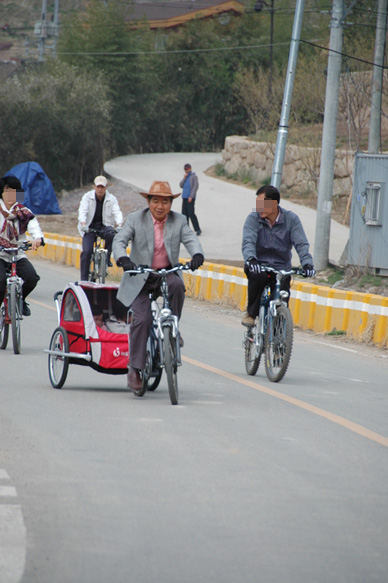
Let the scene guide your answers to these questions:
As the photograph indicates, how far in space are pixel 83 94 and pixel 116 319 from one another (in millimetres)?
38868

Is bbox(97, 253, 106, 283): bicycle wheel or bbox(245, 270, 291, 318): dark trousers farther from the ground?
bbox(245, 270, 291, 318): dark trousers

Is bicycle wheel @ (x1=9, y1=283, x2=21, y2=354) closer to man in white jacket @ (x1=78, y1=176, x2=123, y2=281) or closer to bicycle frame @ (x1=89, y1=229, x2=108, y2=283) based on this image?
man in white jacket @ (x1=78, y1=176, x2=123, y2=281)

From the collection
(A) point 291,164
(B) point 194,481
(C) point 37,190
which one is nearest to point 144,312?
(B) point 194,481

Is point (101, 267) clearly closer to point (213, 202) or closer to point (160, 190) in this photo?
point (160, 190)

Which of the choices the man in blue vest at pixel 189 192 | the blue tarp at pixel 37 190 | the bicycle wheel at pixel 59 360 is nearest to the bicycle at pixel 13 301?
the bicycle wheel at pixel 59 360

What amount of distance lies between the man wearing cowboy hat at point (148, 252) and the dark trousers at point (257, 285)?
1.57 meters

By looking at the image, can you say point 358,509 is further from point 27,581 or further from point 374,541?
point 27,581

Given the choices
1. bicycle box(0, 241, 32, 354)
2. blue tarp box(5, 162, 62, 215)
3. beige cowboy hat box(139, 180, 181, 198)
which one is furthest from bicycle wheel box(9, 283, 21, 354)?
blue tarp box(5, 162, 62, 215)

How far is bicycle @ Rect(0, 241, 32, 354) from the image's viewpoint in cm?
1175

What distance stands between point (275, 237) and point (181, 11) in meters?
86.7

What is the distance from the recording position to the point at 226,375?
433 inches

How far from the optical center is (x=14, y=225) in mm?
12086

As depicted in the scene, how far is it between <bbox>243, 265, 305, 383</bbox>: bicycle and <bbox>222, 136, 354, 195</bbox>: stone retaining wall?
26.3m

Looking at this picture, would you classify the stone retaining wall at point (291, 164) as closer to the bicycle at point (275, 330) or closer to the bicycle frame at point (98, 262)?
the bicycle frame at point (98, 262)
